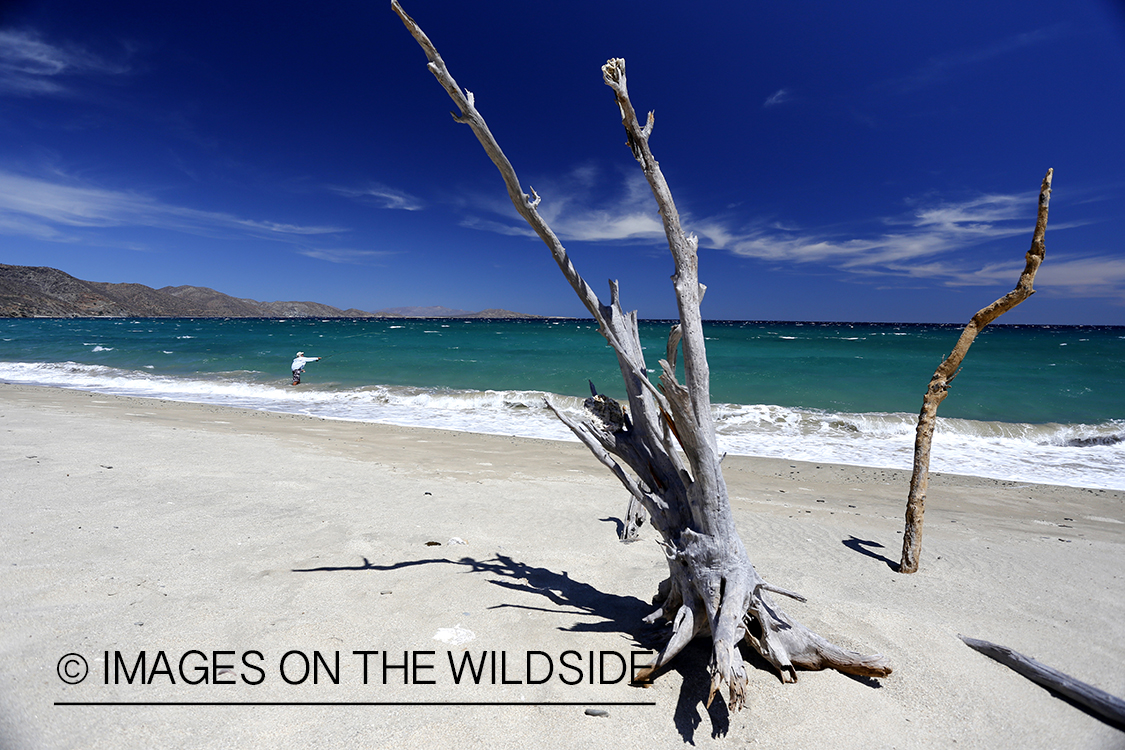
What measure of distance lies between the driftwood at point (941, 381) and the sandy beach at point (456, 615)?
0.32 m

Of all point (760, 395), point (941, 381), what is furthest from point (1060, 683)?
point (760, 395)

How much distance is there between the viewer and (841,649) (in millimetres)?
2434

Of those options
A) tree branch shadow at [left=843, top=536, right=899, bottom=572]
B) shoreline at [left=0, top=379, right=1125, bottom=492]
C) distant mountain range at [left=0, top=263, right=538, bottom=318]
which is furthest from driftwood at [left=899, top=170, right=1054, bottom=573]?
distant mountain range at [left=0, top=263, right=538, bottom=318]

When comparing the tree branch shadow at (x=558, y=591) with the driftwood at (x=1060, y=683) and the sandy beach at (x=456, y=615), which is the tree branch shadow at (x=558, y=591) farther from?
the driftwood at (x=1060, y=683)

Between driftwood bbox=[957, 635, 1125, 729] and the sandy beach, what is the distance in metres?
0.06

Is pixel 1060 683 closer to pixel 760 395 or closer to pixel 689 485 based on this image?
pixel 689 485

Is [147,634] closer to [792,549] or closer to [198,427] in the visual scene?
[792,549]

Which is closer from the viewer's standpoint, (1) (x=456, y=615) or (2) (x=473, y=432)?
(1) (x=456, y=615)

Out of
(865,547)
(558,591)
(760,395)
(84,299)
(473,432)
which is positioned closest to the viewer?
(558,591)

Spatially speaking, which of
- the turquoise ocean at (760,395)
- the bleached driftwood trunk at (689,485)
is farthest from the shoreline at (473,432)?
the bleached driftwood trunk at (689,485)

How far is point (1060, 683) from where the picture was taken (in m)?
2.43

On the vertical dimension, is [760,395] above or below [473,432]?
above

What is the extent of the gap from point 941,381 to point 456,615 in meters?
4.23

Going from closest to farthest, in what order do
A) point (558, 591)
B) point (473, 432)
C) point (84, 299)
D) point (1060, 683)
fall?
point (1060, 683)
point (558, 591)
point (473, 432)
point (84, 299)
